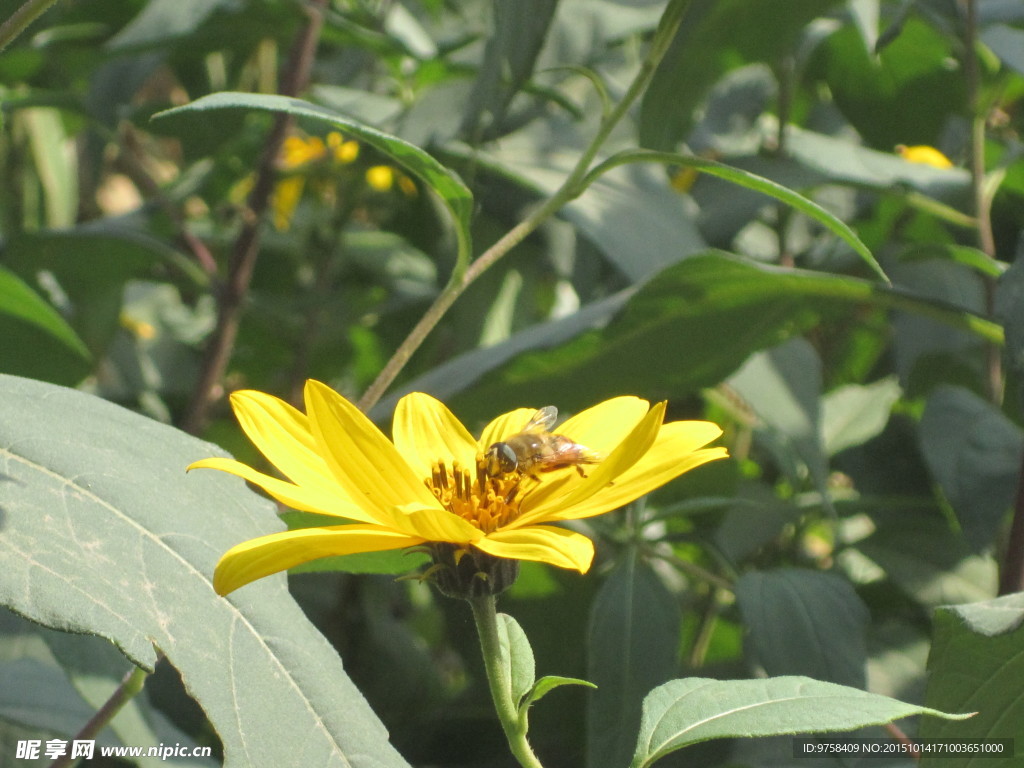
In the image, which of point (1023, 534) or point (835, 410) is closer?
point (1023, 534)

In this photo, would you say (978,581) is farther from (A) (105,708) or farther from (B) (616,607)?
(A) (105,708)

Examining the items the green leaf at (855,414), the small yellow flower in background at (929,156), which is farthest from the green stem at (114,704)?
the small yellow flower in background at (929,156)

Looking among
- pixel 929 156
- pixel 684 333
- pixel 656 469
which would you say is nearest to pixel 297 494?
pixel 656 469

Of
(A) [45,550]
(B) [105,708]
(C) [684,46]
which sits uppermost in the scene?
(C) [684,46]

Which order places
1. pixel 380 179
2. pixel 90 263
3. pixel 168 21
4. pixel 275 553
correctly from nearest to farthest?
pixel 275 553 < pixel 168 21 < pixel 90 263 < pixel 380 179

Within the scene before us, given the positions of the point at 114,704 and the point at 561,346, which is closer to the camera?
the point at 114,704

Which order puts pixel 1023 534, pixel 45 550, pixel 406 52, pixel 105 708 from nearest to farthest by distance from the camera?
pixel 45 550, pixel 105 708, pixel 1023 534, pixel 406 52

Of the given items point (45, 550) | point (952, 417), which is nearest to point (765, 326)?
point (952, 417)

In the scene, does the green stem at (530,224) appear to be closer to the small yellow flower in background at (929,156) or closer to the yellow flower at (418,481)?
the yellow flower at (418,481)

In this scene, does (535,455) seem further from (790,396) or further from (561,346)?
(790,396)
